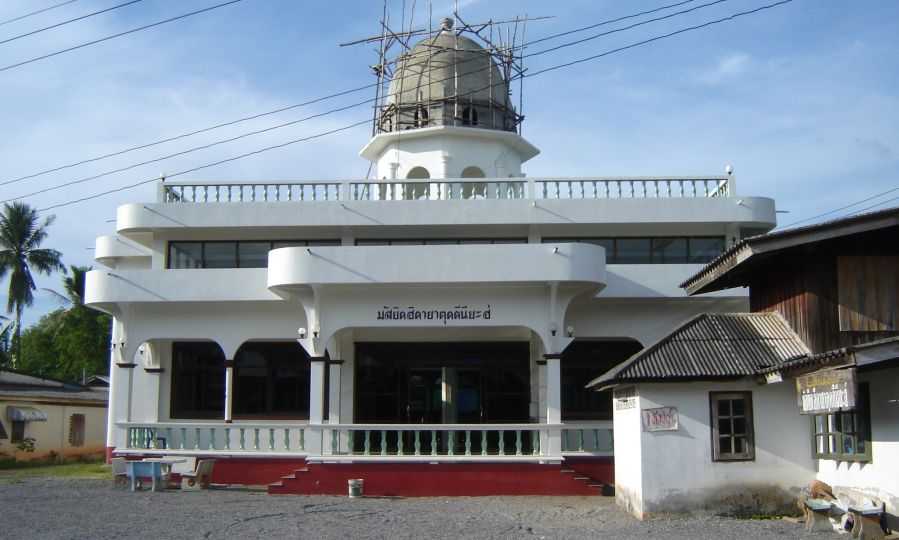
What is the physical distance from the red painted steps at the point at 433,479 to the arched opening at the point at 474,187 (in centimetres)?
588

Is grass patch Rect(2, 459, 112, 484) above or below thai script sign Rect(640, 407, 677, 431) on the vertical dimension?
below

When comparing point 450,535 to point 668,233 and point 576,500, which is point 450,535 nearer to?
point 576,500

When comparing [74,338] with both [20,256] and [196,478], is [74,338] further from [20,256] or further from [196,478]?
[196,478]

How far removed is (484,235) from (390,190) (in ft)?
7.76

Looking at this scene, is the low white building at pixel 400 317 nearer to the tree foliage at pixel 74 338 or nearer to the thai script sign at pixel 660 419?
the thai script sign at pixel 660 419

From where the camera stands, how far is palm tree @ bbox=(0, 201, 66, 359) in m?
41.6

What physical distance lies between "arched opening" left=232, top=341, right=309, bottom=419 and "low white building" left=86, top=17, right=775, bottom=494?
0.03 m

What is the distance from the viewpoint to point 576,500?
16.0 meters

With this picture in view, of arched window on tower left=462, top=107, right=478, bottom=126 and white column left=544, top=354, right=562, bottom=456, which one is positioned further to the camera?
arched window on tower left=462, top=107, right=478, bottom=126

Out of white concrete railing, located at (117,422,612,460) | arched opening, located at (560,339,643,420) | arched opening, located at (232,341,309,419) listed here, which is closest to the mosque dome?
arched opening, located at (560,339,643,420)

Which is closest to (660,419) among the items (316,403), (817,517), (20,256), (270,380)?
(817,517)

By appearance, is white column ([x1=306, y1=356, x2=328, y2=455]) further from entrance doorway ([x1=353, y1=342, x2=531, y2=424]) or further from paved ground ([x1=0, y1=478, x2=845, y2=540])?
entrance doorway ([x1=353, y1=342, x2=531, y2=424])

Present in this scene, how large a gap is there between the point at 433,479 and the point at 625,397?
14.8 feet

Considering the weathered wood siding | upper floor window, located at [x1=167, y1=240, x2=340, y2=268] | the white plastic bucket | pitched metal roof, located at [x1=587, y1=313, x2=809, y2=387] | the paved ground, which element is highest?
upper floor window, located at [x1=167, y1=240, x2=340, y2=268]
